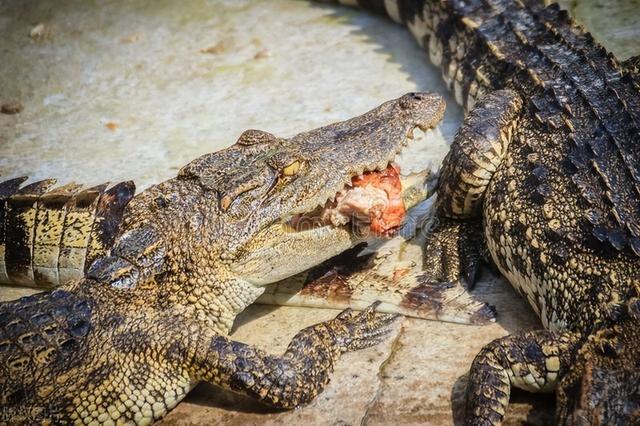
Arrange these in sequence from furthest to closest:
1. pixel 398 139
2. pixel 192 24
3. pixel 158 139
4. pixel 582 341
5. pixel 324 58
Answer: pixel 192 24
pixel 324 58
pixel 158 139
pixel 398 139
pixel 582 341

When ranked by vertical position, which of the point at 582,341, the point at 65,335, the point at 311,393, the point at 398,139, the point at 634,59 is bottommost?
the point at 311,393

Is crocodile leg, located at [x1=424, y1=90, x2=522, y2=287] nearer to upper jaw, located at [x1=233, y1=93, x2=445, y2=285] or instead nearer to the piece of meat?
upper jaw, located at [x1=233, y1=93, x2=445, y2=285]

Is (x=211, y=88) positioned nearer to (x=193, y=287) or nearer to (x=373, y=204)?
(x=373, y=204)

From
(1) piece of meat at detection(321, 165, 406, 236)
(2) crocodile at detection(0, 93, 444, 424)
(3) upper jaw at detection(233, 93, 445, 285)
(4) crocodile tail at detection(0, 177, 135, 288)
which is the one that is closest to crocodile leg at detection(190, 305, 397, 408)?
(2) crocodile at detection(0, 93, 444, 424)

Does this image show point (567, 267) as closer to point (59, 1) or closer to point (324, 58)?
point (324, 58)

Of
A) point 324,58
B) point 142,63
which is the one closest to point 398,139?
point 324,58

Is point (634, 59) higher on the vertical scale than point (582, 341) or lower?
higher

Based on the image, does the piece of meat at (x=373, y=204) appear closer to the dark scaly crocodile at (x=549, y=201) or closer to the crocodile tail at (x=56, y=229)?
the dark scaly crocodile at (x=549, y=201)
